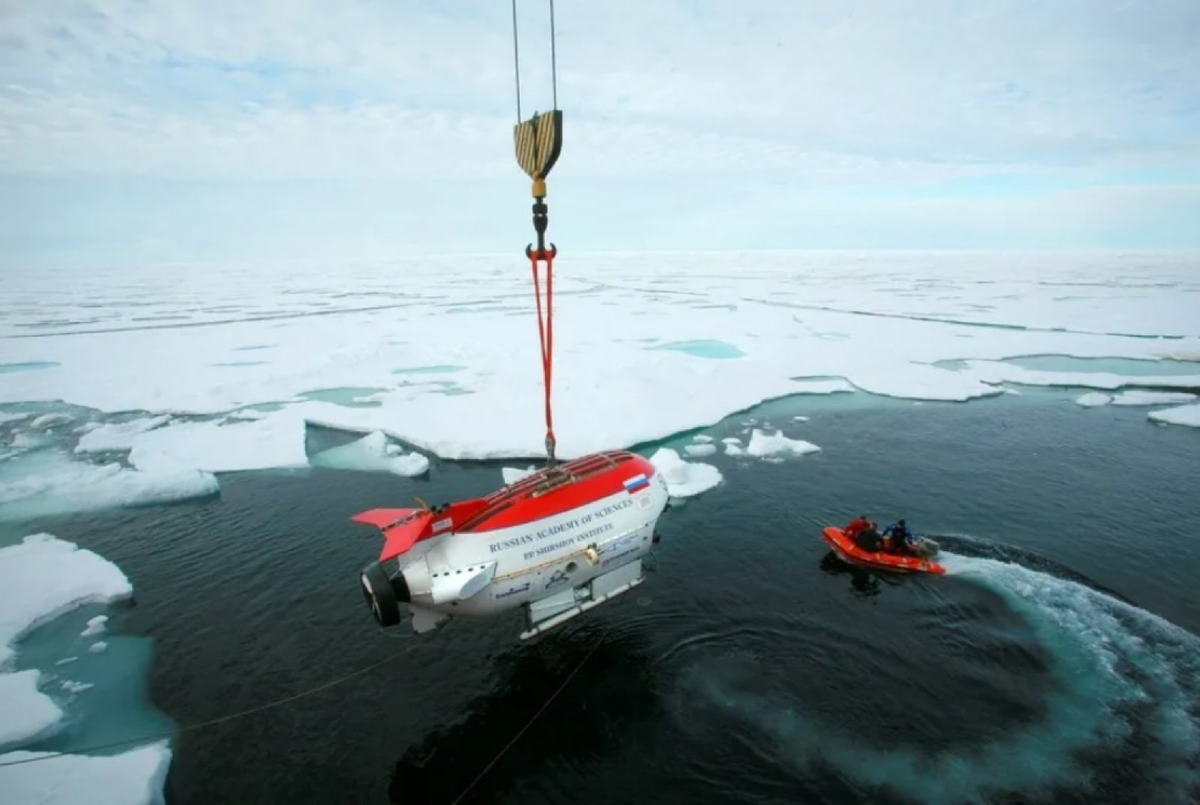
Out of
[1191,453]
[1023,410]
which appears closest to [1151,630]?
[1191,453]

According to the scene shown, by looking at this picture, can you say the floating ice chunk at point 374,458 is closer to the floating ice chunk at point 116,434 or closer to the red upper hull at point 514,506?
the floating ice chunk at point 116,434

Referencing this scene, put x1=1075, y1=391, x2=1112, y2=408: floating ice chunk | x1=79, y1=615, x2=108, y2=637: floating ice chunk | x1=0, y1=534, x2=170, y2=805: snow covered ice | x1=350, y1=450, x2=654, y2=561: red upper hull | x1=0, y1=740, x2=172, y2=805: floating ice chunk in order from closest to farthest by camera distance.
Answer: x1=0, y1=740, x2=172, y2=805: floating ice chunk → x1=0, y1=534, x2=170, y2=805: snow covered ice → x1=350, y1=450, x2=654, y2=561: red upper hull → x1=79, y1=615, x2=108, y2=637: floating ice chunk → x1=1075, y1=391, x2=1112, y2=408: floating ice chunk

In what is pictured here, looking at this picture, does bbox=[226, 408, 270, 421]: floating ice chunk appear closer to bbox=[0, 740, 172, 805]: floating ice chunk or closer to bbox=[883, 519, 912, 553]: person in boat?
bbox=[0, 740, 172, 805]: floating ice chunk

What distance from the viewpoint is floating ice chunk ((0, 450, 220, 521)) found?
13.1 metres

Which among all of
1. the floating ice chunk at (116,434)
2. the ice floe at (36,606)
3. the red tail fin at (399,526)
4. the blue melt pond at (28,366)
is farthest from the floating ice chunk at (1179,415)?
the blue melt pond at (28,366)

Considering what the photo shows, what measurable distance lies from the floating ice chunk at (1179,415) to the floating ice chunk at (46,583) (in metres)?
26.3

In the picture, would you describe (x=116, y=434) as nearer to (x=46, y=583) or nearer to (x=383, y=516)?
(x=46, y=583)

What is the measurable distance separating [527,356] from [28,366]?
2087 cm

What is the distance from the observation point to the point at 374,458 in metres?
15.8

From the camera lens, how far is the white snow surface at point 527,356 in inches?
683

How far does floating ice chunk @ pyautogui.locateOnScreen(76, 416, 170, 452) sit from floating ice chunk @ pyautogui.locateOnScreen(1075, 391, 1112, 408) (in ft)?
94.1

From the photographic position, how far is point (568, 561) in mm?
8086

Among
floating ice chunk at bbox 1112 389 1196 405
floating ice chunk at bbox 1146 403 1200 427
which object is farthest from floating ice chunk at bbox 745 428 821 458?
floating ice chunk at bbox 1112 389 1196 405

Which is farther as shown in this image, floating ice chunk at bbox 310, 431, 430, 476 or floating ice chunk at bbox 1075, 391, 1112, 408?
floating ice chunk at bbox 1075, 391, 1112, 408
